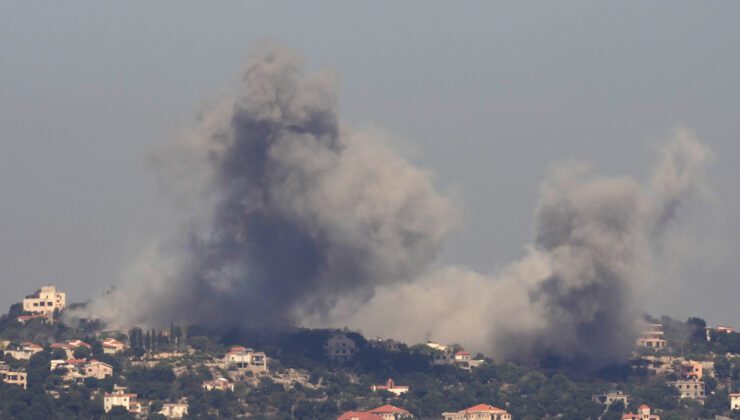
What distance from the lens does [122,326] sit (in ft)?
576

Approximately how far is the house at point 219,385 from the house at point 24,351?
35.6 feet

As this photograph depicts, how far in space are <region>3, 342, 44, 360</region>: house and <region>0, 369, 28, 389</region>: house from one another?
18.5ft

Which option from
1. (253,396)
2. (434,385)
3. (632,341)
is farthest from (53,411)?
(632,341)

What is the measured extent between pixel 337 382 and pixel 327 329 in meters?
8.94

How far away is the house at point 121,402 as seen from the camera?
15700cm

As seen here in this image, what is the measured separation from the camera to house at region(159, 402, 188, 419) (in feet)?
515

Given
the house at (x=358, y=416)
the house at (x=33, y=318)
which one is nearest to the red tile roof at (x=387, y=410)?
the house at (x=358, y=416)

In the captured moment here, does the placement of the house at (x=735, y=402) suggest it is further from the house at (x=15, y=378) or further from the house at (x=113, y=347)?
the house at (x=15, y=378)

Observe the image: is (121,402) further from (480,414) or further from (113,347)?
(480,414)

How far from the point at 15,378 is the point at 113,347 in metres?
9.80

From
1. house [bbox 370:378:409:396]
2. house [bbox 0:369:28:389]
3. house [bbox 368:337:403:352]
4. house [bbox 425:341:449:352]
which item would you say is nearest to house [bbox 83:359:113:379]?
house [bbox 0:369:28:389]

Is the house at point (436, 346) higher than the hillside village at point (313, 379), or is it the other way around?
the house at point (436, 346)

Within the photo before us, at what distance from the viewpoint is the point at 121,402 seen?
157625 millimetres

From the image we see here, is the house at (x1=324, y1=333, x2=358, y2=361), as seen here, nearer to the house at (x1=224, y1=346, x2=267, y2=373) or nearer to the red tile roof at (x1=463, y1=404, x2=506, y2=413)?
the house at (x1=224, y1=346, x2=267, y2=373)
